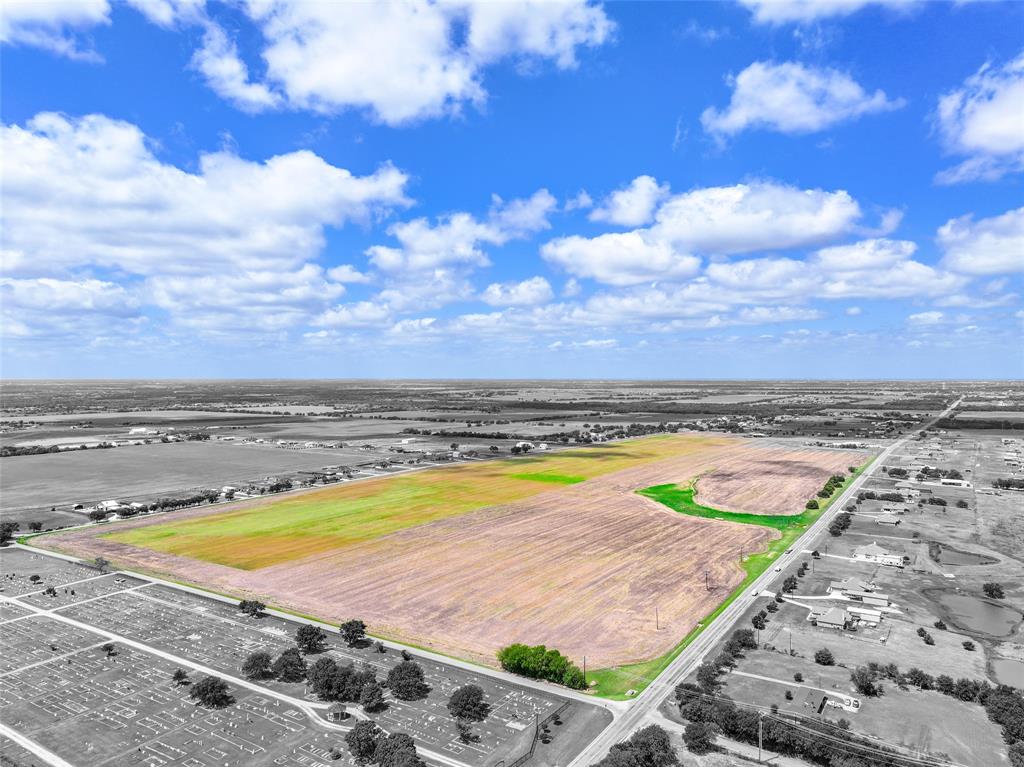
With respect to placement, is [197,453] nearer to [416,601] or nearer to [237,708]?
[416,601]

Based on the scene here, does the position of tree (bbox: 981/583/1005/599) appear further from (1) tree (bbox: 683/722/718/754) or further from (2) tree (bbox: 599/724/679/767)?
(2) tree (bbox: 599/724/679/767)

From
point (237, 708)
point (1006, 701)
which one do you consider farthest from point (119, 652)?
point (1006, 701)

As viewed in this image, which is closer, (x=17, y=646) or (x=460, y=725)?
(x=460, y=725)

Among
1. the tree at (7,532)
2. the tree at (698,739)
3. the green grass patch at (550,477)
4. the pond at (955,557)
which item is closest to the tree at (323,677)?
the tree at (698,739)

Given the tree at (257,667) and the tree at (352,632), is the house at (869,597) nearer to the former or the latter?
the tree at (352,632)

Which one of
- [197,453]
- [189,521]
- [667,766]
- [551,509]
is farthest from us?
[197,453]

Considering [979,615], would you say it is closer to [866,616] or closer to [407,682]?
[866,616]
